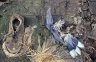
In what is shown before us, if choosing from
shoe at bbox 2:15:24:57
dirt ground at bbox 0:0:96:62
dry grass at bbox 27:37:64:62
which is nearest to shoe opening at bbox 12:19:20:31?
shoe at bbox 2:15:24:57

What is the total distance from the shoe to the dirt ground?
0.11 m

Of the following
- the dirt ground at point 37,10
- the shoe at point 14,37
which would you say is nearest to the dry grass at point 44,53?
the shoe at point 14,37

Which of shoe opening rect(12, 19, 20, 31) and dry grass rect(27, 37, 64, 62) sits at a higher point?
shoe opening rect(12, 19, 20, 31)

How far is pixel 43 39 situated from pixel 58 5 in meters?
0.51

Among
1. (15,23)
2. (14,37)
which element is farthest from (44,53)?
(15,23)

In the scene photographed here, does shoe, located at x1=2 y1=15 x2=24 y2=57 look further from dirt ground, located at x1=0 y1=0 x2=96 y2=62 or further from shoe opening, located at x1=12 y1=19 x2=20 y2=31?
dirt ground, located at x1=0 y1=0 x2=96 y2=62

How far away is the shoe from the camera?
489 centimetres

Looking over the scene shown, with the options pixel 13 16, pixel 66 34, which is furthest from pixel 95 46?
pixel 13 16

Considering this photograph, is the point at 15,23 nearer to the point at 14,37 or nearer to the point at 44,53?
the point at 14,37

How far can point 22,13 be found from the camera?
516 cm

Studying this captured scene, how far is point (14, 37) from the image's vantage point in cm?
500

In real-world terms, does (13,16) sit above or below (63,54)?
above

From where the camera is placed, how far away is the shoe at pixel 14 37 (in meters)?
4.89

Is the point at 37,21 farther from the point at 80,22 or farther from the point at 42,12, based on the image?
the point at 80,22
